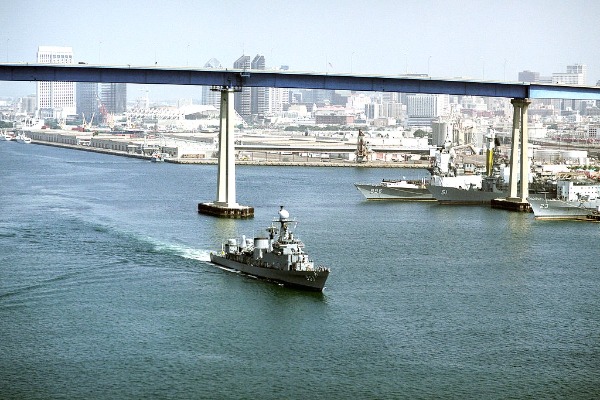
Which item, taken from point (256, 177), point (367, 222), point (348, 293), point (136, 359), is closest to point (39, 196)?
point (367, 222)

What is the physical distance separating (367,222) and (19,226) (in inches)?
534

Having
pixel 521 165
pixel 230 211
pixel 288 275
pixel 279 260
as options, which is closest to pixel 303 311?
pixel 288 275

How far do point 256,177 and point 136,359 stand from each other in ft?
156

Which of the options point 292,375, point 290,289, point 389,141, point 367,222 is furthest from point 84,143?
point 292,375

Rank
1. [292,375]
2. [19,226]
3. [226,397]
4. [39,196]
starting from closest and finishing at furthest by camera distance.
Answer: [226,397], [292,375], [19,226], [39,196]

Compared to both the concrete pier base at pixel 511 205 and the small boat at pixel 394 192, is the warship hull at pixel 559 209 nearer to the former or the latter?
the concrete pier base at pixel 511 205

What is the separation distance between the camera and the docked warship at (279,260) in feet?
95.3

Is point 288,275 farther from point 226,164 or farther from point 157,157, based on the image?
point 157,157

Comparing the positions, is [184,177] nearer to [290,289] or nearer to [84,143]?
[290,289]

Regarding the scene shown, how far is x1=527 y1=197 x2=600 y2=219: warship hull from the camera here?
156ft

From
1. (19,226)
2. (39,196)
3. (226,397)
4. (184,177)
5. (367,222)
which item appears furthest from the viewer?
(184,177)

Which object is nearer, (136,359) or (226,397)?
(226,397)

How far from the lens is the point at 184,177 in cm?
6869

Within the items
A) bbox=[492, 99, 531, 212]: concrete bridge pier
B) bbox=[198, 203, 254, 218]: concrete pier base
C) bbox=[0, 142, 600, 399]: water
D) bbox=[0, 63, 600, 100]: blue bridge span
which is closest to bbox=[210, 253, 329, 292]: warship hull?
bbox=[0, 142, 600, 399]: water
